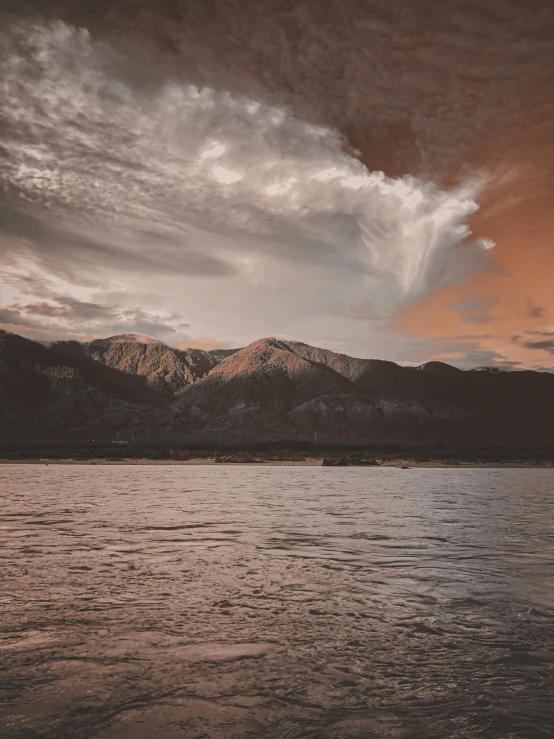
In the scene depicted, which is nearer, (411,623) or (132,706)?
(132,706)

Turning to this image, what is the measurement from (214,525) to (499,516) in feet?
57.2

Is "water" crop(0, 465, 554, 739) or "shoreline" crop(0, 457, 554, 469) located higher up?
"water" crop(0, 465, 554, 739)

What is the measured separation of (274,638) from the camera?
34.2 feet

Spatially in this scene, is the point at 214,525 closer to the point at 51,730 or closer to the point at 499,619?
the point at 499,619

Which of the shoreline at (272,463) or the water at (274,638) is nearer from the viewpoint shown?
the water at (274,638)

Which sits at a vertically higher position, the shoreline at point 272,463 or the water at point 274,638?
the water at point 274,638

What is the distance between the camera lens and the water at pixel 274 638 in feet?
23.7

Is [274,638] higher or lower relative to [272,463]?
higher

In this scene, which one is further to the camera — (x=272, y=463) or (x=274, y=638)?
(x=272, y=463)

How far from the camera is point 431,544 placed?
2284 cm

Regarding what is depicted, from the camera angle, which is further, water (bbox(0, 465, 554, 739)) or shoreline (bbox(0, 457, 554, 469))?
shoreline (bbox(0, 457, 554, 469))

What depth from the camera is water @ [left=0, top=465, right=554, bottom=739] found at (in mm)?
7211

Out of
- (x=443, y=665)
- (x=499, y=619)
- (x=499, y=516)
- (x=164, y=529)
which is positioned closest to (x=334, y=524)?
(x=164, y=529)

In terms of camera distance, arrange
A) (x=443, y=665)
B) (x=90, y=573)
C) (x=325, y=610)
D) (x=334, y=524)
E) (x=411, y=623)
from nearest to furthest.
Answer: (x=443, y=665) < (x=411, y=623) < (x=325, y=610) < (x=90, y=573) < (x=334, y=524)
